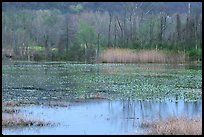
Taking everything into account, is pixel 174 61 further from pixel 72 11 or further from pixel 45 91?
pixel 72 11

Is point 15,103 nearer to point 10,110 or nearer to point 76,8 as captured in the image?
point 10,110

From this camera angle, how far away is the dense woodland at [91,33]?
53.1 metres

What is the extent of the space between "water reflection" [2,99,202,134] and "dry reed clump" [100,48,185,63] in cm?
2332

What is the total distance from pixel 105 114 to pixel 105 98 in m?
3.96

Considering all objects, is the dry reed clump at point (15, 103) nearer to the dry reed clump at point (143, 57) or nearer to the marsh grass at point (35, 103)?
the marsh grass at point (35, 103)

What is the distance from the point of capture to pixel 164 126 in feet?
40.7

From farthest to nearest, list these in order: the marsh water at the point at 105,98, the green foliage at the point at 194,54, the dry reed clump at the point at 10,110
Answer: the green foliage at the point at 194,54
the dry reed clump at the point at 10,110
the marsh water at the point at 105,98

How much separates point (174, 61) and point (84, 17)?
51824mm

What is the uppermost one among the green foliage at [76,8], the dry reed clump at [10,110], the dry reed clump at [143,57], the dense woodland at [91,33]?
the green foliage at [76,8]

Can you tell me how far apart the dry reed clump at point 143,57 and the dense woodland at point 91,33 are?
3.13 feet

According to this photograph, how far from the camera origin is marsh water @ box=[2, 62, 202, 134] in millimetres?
13844

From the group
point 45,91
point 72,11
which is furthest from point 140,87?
point 72,11

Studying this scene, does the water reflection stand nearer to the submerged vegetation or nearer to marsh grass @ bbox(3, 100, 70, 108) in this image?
marsh grass @ bbox(3, 100, 70, 108)

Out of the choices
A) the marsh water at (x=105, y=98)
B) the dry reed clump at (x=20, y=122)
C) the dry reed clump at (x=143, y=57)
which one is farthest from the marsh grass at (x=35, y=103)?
the dry reed clump at (x=143, y=57)
